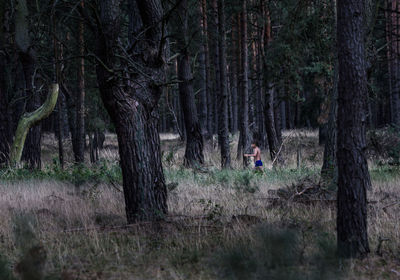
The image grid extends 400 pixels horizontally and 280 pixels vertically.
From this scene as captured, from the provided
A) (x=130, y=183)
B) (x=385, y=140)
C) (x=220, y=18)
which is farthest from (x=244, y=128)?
(x=130, y=183)

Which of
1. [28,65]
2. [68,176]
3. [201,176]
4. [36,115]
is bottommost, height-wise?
[201,176]

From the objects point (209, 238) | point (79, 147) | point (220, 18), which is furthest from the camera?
point (79, 147)

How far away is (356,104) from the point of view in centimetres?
409

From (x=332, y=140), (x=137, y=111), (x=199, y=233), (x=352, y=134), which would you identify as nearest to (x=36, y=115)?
(x=137, y=111)

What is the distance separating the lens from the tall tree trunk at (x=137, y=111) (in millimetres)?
5621

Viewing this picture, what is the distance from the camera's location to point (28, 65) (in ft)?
39.5

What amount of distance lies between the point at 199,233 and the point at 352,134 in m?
2.25

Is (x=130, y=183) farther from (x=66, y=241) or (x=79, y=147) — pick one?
(x=79, y=147)

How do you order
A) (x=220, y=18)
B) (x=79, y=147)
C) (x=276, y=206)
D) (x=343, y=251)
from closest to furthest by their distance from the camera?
(x=343, y=251), (x=276, y=206), (x=220, y=18), (x=79, y=147)

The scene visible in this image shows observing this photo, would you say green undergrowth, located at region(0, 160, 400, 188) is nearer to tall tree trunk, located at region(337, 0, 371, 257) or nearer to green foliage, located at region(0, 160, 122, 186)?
green foliage, located at region(0, 160, 122, 186)

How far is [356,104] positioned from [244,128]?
31.9ft

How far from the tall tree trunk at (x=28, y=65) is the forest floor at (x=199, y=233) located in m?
3.90

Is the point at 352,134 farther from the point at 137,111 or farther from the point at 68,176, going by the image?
the point at 68,176

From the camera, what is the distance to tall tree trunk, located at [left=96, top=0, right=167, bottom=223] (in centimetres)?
562
